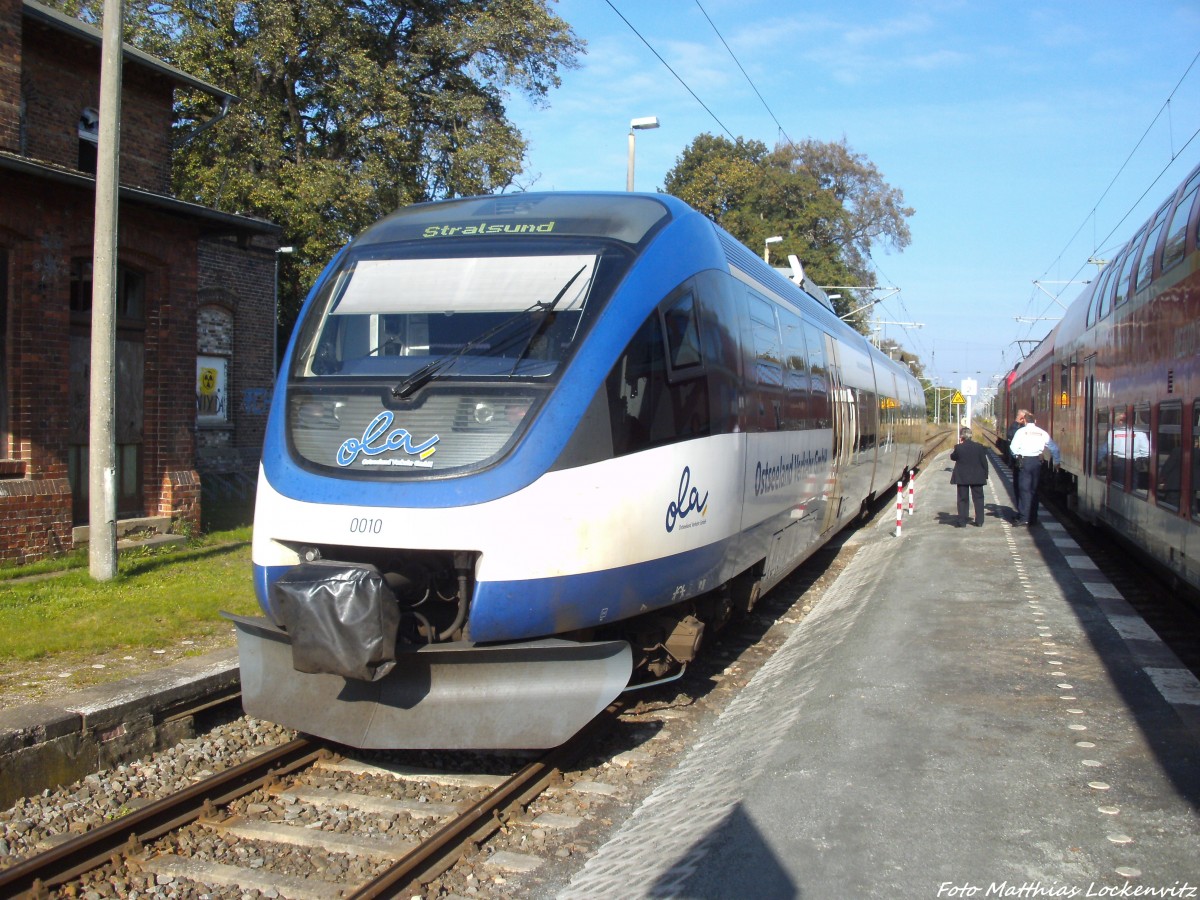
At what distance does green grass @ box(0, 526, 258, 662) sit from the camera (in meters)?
7.56

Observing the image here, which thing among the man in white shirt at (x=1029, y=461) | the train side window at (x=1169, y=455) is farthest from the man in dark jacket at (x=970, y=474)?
the train side window at (x=1169, y=455)

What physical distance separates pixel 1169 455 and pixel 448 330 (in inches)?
256

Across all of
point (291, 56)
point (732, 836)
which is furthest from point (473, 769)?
point (291, 56)

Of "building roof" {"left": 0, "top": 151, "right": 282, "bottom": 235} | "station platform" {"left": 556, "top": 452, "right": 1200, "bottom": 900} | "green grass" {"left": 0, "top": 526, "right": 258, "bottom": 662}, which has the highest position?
"building roof" {"left": 0, "top": 151, "right": 282, "bottom": 235}

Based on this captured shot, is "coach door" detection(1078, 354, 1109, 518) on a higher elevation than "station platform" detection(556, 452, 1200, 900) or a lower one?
higher

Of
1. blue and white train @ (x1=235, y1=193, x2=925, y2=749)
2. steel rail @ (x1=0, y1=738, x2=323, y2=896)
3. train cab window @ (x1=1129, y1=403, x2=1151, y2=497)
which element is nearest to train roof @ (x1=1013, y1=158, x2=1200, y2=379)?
train cab window @ (x1=1129, y1=403, x2=1151, y2=497)

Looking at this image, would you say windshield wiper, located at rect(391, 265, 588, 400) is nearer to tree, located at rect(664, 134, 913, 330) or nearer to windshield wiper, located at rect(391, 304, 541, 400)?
windshield wiper, located at rect(391, 304, 541, 400)

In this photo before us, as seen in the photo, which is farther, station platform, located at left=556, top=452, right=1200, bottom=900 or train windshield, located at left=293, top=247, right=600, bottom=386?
train windshield, located at left=293, top=247, right=600, bottom=386

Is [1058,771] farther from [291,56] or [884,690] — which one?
[291,56]

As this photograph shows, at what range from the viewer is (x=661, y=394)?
5.76 meters

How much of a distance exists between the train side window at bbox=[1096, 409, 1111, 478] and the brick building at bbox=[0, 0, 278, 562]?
10592 mm

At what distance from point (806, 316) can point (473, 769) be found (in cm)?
610

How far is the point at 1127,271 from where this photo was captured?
462 inches

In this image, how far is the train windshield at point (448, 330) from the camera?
209 inches
